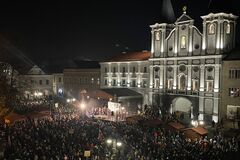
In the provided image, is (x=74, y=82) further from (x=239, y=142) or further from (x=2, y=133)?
(x=239, y=142)

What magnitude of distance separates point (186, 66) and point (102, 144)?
23.2 meters

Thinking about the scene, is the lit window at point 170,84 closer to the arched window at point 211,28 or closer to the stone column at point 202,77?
the stone column at point 202,77

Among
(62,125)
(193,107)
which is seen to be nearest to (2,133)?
(62,125)

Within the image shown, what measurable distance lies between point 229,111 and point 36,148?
26122 mm

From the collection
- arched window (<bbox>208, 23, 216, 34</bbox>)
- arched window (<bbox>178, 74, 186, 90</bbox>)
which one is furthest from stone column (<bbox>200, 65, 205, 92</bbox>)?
arched window (<bbox>208, 23, 216, 34</bbox>)

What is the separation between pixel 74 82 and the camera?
228 ft

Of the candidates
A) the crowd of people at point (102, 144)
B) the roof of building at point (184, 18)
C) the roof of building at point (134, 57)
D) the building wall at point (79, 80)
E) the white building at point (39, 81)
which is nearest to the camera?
the crowd of people at point (102, 144)

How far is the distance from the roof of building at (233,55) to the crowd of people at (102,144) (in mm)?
12943

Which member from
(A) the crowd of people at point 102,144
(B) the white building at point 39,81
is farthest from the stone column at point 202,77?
(B) the white building at point 39,81

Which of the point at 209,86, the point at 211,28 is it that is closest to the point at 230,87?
the point at 209,86

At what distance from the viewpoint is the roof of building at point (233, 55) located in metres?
37.4

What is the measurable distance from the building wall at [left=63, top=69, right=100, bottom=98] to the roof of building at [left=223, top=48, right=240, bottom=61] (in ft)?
100

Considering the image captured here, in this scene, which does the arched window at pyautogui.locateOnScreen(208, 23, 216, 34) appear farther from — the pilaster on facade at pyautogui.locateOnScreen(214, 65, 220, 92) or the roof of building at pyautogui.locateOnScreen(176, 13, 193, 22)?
the pilaster on facade at pyautogui.locateOnScreen(214, 65, 220, 92)

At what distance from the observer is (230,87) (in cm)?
3781
